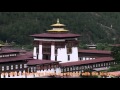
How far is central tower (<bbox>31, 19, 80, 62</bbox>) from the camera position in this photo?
1867 cm

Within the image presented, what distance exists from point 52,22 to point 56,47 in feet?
77.1

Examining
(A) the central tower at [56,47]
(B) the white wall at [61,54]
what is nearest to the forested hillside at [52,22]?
(A) the central tower at [56,47]

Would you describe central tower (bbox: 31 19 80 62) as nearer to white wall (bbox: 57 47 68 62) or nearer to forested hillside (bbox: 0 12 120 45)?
white wall (bbox: 57 47 68 62)

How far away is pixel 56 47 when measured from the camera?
1861 centimetres

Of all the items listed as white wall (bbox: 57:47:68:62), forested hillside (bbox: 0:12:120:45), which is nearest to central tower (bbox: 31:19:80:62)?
white wall (bbox: 57:47:68:62)

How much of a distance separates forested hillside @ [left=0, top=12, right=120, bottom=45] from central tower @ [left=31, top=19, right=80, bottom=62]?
16084 mm

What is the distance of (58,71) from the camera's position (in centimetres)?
1739

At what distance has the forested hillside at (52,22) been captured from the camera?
36.6 m

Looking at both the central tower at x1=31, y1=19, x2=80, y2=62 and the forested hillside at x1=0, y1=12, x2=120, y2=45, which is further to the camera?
the forested hillside at x1=0, y1=12, x2=120, y2=45

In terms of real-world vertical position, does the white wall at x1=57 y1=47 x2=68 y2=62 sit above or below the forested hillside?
below

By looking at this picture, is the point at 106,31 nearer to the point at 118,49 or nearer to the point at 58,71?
the point at 118,49
